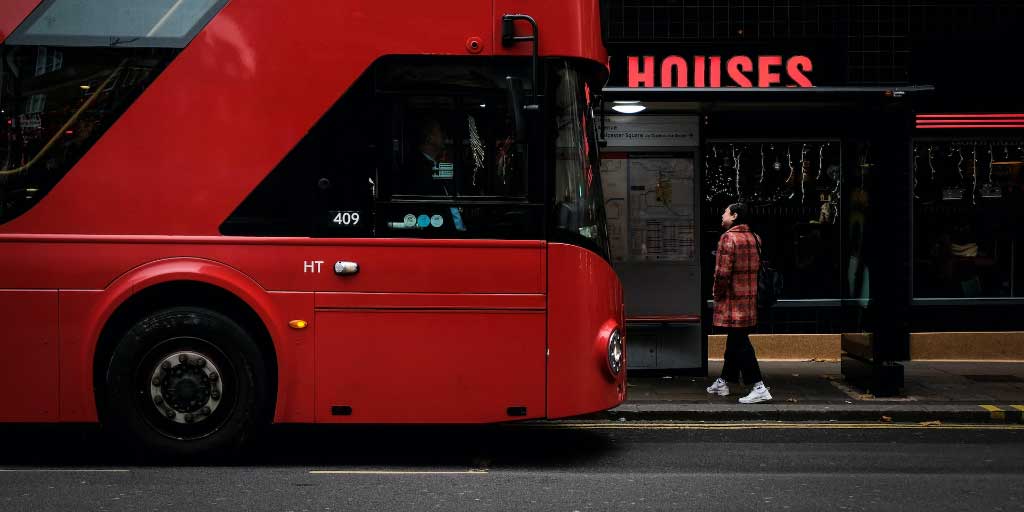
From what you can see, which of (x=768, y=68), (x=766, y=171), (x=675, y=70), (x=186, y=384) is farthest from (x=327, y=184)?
(x=768, y=68)

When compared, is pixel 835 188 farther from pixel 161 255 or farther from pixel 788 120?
pixel 161 255

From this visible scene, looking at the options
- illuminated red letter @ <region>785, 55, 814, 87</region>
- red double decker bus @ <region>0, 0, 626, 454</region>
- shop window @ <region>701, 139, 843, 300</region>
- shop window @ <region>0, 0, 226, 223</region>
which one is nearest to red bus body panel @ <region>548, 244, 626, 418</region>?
red double decker bus @ <region>0, 0, 626, 454</region>

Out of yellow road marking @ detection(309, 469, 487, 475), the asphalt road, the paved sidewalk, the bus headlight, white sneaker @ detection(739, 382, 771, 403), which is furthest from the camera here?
white sneaker @ detection(739, 382, 771, 403)

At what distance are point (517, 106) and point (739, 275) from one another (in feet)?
12.3

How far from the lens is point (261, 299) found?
6918 mm

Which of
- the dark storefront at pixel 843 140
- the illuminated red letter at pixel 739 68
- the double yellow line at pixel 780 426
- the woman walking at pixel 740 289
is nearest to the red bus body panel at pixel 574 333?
the double yellow line at pixel 780 426

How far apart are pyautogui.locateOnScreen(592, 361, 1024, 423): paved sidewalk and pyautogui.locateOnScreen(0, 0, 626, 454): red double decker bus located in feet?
8.44

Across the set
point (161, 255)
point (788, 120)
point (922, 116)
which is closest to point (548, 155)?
point (161, 255)

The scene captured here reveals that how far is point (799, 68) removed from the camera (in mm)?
12789

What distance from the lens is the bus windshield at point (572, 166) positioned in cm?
697

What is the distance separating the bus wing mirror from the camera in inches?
264

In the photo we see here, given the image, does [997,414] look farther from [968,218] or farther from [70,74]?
[70,74]

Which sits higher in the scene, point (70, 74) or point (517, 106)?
point (70, 74)

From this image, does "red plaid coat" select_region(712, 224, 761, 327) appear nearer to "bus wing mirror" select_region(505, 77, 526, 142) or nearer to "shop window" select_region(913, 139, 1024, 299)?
"bus wing mirror" select_region(505, 77, 526, 142)
